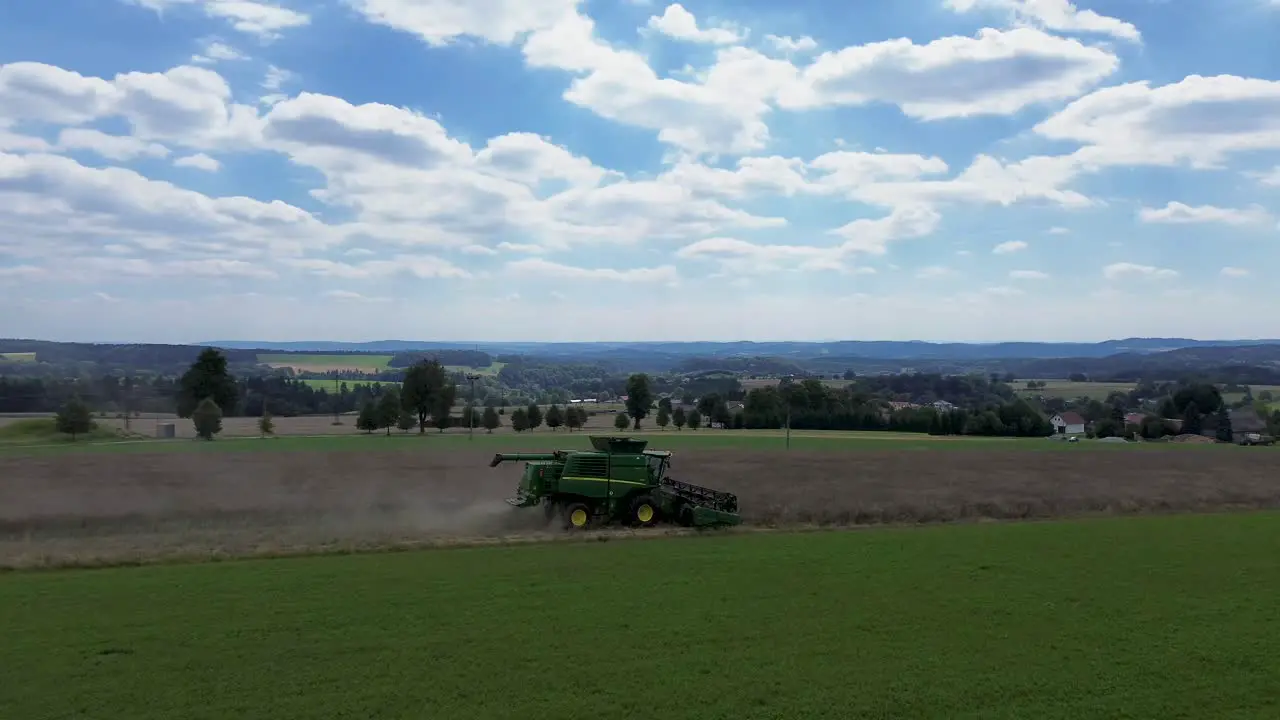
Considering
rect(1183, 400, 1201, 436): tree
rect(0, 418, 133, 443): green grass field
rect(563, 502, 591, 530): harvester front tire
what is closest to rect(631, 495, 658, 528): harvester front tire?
rect(563, 502, 591, 530): harvester front tire

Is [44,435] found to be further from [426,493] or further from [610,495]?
[610,495]

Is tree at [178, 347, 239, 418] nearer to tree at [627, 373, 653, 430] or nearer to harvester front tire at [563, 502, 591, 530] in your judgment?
tree at [627, 373, 653, 430]

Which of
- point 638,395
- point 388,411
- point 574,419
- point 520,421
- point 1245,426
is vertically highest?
point 638,395

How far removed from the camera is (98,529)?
101ft

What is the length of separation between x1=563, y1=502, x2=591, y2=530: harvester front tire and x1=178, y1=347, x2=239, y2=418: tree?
263 ft

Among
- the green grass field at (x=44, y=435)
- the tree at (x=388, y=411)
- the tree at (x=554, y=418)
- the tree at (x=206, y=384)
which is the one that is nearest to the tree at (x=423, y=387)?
the tree at (x=388, y=411)

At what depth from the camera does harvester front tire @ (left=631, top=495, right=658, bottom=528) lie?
29531mm

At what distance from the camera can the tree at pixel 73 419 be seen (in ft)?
278

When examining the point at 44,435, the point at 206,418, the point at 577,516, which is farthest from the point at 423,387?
the point at 577,516

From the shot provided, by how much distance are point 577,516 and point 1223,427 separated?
118 m

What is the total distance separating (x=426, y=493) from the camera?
132ft

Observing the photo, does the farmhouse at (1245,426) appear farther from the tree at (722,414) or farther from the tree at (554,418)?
the tree at (554,418)

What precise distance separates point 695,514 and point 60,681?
1947cm

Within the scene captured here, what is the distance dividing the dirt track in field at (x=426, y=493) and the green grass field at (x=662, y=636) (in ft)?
19.5
